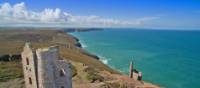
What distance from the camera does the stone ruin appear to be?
22.0m

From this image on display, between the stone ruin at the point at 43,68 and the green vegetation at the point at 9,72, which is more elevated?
the stone ruin at the point at 43,68

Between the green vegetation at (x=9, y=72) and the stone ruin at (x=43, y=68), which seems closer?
the stone ruin at (x=43, y=68)

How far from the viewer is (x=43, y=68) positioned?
2205 cm

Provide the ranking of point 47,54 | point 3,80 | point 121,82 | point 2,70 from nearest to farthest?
point 47,54
point 121,82
point 3,80
point 2,70

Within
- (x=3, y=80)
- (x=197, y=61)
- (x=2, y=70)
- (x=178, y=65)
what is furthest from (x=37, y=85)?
(x=197, y=61)

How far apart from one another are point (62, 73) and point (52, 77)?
115 centimetres

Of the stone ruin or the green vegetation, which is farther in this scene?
the green vegetation

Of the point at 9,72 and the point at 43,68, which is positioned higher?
the point at 43,68

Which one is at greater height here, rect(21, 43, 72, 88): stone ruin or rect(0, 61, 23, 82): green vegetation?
rect(21, 43, 72, 88): stone ruin

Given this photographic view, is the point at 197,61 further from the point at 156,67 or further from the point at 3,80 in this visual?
the point at 3,80

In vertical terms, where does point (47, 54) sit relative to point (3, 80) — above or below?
above

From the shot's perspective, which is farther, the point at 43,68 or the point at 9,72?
the point at 9,72

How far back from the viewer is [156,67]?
9231cm

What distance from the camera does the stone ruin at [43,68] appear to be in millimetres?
22031
